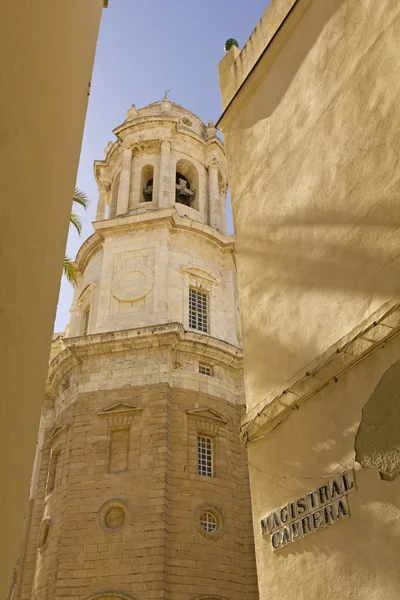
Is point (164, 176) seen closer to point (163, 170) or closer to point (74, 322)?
point (163, 170)

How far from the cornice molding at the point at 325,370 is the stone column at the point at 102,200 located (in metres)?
23.4

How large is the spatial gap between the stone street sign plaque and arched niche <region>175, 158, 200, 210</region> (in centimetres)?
2346

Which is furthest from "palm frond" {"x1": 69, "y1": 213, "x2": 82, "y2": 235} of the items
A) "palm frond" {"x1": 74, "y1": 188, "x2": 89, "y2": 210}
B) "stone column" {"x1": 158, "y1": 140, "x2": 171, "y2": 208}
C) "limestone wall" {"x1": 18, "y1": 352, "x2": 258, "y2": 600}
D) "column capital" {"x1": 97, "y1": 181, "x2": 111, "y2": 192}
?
"column capital" {"x1": 97, "y1": 181, "x2": 111, "y2": 192}

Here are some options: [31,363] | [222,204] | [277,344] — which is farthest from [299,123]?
[222,204]

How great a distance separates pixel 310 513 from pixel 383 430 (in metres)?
1.47

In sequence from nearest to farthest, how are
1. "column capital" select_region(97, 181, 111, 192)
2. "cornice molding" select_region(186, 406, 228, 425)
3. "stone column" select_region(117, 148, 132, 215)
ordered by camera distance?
1. "cornice molding" select_region(186, 406, 228, 425)
2. "stone column" select_region(117, 148, 132, 215)
3. "column capital" select_region(97, 181, 111, 192)

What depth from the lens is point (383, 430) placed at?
261 inches

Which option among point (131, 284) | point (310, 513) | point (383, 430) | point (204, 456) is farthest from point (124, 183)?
point (383, 430)

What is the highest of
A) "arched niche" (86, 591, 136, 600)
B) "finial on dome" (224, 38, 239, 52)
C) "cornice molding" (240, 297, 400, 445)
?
"finial on dome" (224, 38, 239, 52)

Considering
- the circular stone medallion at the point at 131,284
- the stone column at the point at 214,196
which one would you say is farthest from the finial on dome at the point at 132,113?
the circular stone medallion at the point at 131,284

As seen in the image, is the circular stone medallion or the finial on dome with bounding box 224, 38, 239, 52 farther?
the circular stone medallion

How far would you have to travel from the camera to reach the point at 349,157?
8.44 meters

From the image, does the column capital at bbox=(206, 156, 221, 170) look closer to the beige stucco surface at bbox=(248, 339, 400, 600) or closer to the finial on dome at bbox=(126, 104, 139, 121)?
the finial on dome at bbox=(126, 104, 139, 121)

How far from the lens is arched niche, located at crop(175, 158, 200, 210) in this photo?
30.6m
